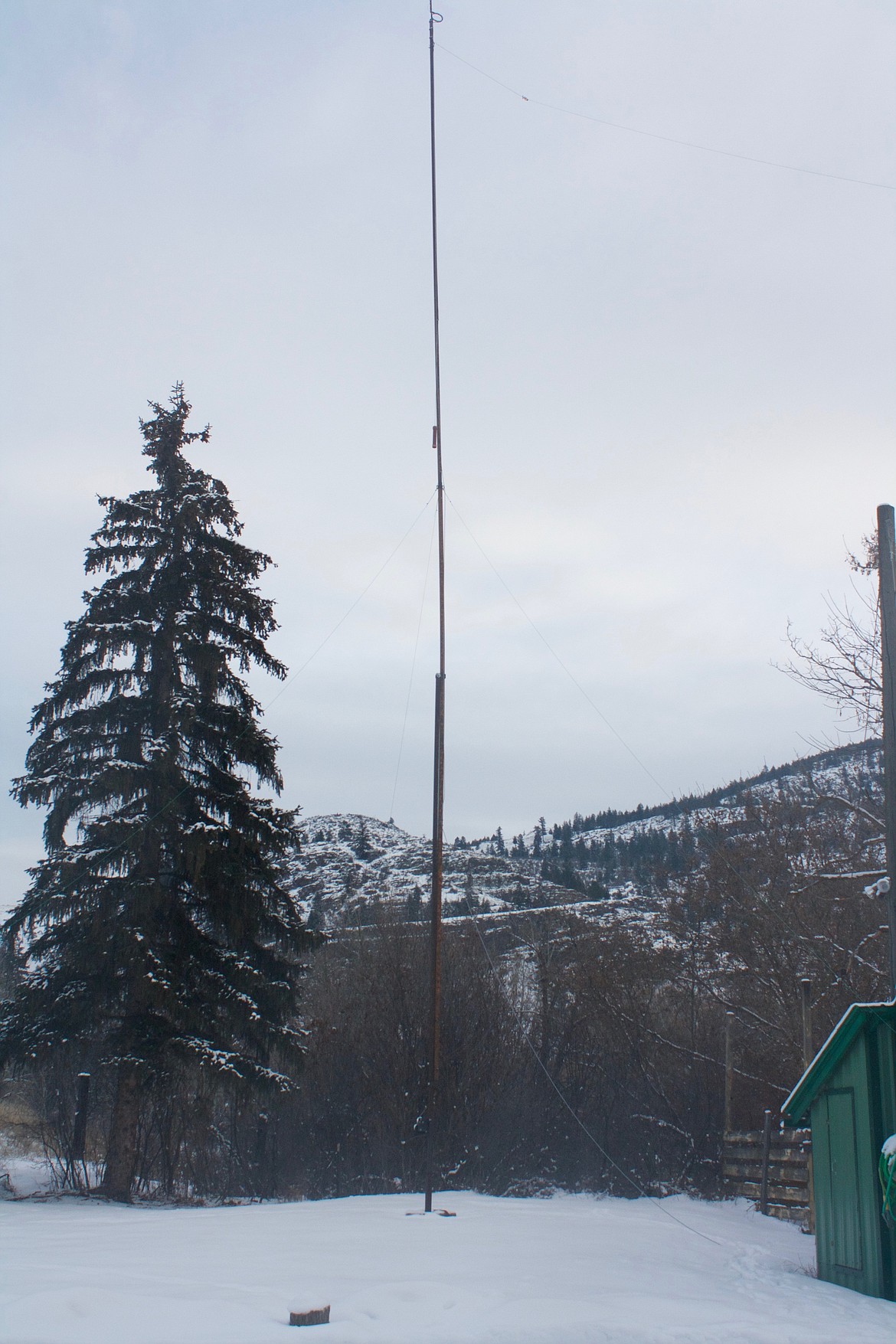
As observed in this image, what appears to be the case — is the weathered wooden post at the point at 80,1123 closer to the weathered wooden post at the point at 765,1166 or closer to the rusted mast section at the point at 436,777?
the rusted mast section at the point at 436,777

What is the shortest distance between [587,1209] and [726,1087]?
Answer: 4.95 metres

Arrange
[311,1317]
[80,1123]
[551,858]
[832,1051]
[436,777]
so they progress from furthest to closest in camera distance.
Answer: [551,858] → [80,1123] → [436,777] → [832,1051] → [311,1317]

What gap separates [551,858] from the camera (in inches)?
5389

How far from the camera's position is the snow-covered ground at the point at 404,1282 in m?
6.99

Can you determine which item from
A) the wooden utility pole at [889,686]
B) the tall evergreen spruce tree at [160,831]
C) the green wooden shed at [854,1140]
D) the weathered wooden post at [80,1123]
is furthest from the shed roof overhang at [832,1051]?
the weathered wooden post at [80,1123]

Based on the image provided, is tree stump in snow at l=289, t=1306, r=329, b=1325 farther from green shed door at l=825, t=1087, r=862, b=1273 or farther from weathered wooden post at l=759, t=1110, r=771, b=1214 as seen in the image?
weathered wooden post at l=759, t=1110, r=771, b=1214

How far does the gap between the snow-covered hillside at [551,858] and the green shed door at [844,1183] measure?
7.49 m

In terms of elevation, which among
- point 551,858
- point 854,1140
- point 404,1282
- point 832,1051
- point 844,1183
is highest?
point 551,858

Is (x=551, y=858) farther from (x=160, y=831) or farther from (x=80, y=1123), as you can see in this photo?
(x=160, y=831)

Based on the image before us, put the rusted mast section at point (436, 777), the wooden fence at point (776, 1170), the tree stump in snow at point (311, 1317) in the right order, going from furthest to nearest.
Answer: the wooden fence at point (776, 1170), the rusted mast section at point (436, 777), the tree stump in snow at point (311, 1317)

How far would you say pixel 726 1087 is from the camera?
2088cm

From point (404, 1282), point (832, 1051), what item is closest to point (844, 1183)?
point (832, 1051)

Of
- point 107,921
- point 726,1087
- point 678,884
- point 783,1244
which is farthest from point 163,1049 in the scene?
point 678,884

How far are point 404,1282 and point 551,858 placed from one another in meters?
131
